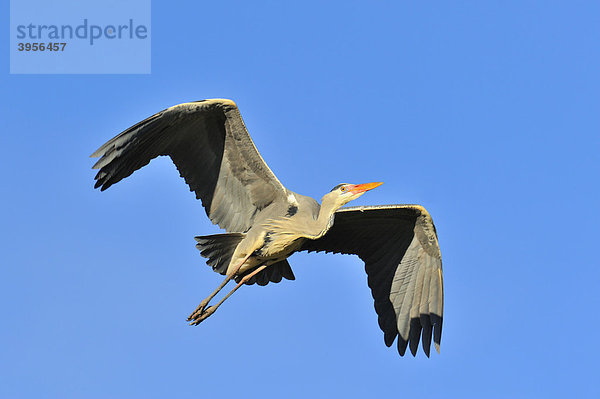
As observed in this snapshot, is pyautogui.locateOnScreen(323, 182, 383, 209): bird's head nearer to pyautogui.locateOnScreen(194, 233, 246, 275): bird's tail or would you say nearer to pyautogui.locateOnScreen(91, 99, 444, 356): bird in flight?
pyautogui.locateOnScreen(91, 99, 444, 356): bird in flight

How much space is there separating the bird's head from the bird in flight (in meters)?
0.01

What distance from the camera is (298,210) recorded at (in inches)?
460

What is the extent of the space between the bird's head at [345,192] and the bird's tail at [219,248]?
1.30 m

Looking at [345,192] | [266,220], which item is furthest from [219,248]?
Answer: [345,192]

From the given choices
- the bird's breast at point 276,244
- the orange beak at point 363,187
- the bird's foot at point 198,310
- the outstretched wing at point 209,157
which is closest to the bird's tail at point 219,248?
the outstretched wing at point 209,157

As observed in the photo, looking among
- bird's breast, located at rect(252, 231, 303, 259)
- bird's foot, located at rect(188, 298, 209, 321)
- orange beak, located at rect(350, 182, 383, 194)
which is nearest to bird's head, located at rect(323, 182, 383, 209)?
orange beak, located at rect(350, 182, 383, 194)

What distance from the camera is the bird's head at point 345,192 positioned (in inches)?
454

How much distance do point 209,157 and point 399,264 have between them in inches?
132

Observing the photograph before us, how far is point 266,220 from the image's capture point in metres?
11.7

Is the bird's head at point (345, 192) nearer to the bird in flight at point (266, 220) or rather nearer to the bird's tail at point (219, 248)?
the bird in flight at point (266, 220)

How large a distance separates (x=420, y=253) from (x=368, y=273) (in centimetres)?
84

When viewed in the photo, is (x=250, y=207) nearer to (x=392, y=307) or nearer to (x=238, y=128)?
(x=238, y=128)

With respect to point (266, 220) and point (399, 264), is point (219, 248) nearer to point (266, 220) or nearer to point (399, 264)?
point (266, 220)

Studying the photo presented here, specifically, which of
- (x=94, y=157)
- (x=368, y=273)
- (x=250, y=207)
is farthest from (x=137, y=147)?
(x=368, y=273)
